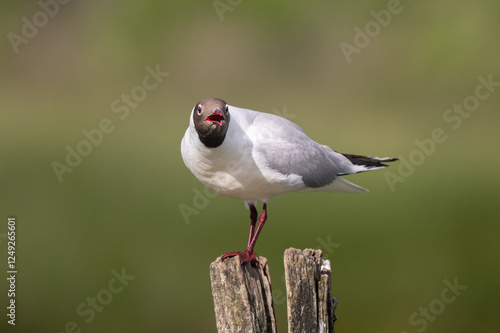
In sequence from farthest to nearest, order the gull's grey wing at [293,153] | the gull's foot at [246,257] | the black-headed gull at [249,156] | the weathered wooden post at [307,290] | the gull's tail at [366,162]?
the gull's tail at [366,162], the gull's grey wing at [293,153], the gull's foot at [246,257], the black-headed gull at [249,156], the weathered wooden post at [307,290]

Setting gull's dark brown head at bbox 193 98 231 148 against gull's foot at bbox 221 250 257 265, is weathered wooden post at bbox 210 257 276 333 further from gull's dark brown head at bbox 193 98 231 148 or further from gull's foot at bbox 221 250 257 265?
gull's dark brown head at bbox 193 98 231 148

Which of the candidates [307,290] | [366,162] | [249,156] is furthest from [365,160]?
[307,290]

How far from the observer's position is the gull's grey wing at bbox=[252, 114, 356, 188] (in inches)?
136

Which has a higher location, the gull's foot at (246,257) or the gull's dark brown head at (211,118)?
the gull's dark brown head at (211,118)

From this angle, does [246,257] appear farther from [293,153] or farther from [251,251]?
[293,153]

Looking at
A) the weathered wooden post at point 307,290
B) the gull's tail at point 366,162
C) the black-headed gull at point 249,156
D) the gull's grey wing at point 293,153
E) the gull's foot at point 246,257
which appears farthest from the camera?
the gull's tail at point 366,162

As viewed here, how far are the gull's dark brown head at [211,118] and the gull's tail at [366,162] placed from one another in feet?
3.61

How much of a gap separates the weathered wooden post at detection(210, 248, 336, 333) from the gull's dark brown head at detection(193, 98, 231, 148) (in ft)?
1.69

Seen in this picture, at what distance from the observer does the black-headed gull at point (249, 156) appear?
10.3ft

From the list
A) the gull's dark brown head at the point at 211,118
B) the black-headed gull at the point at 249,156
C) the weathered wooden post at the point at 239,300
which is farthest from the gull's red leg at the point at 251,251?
the gull's dark brown head at the point at 211,118

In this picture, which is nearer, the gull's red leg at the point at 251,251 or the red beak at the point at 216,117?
the red beak at the point at 216,117

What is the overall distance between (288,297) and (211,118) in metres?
0.76

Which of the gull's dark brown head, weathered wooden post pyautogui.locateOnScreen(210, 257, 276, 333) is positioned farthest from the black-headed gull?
weathered wooden post pyautogui.locateOnScreen(210, 257, 276, 333)

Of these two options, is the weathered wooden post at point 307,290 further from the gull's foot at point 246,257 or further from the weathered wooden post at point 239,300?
the gull's foot at point 246,257
